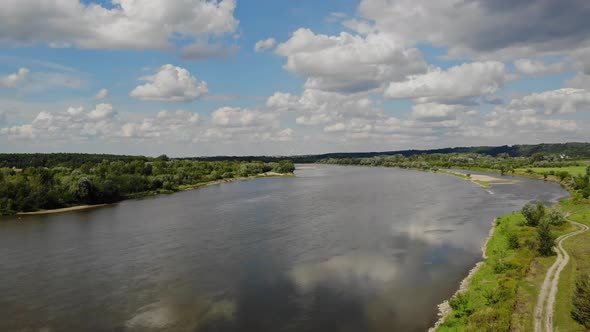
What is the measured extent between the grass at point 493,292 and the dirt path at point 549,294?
1.32 meters

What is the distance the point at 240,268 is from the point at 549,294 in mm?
23371

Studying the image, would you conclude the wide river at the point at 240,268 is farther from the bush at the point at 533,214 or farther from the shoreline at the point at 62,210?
the bush at the point at 533,214

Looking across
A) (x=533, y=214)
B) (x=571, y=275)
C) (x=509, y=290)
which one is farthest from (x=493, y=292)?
(x=533, y=214)

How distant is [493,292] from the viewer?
24969 millimetres

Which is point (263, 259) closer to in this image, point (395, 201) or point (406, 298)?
point (406, 298)

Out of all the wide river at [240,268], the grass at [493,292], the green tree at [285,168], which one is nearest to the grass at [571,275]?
the grass at [493,292]

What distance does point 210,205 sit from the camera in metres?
75.5

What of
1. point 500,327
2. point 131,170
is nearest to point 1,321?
point 500,327

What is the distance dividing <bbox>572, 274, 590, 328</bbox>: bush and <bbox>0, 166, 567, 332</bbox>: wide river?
23.9 feet

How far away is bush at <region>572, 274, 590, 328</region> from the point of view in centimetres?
1975

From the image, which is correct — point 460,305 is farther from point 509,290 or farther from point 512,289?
point 512,289

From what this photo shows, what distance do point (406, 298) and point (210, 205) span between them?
54575 mm

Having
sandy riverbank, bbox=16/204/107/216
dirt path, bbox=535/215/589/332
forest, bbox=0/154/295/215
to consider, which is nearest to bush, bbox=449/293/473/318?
dirt path, bbox=535/215/589/332

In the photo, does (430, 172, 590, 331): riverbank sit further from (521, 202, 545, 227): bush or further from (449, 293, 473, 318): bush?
(521, 202, 545, 227): bush
